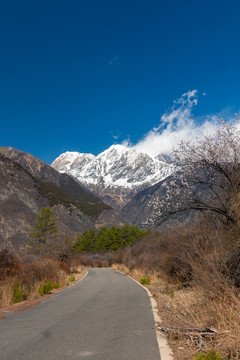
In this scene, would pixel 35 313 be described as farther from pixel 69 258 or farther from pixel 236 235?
pixel 69 258

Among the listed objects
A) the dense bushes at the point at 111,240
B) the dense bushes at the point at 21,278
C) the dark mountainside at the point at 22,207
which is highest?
the dark mountainside at the point at 22,207

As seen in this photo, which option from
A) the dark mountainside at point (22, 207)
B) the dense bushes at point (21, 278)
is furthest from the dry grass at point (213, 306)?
the dark mountainside at point (22, 207)

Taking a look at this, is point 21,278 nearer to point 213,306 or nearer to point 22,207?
point 213,306

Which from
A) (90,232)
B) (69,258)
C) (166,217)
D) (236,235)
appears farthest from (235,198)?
(90,232)

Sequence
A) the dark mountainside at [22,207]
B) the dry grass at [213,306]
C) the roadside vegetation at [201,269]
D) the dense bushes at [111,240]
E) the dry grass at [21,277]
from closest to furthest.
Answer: the dry grass at [213,306] < the roadside vegetation at [201,269] < the dry grass at [21,277] < the dense bushes at [111,240] < the dark mountainside at [22,207]

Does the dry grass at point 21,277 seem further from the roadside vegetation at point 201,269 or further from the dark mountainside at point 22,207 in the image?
the dark mountainside at point 22,207

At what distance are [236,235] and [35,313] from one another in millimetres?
6856

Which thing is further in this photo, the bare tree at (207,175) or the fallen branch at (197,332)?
the bare tree at (207,175)

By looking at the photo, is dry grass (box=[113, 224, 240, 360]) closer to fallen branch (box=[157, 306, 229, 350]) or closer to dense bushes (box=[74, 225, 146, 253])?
fallen branch (box=[157, 306, 229, 350])

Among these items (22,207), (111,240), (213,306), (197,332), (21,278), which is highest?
(22,207)

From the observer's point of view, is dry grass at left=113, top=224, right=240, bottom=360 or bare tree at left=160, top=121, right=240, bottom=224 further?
bare tree at left=160, top=121, right=240, bottom=224

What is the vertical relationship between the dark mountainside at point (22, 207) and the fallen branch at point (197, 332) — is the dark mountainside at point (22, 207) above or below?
above

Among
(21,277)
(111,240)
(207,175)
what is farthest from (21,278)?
(111,240)

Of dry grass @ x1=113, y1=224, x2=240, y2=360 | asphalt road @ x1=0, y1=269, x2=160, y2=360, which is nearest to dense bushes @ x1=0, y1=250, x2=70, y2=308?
asphalt road @ x1=0, y1=269, x2=160, y2=360
